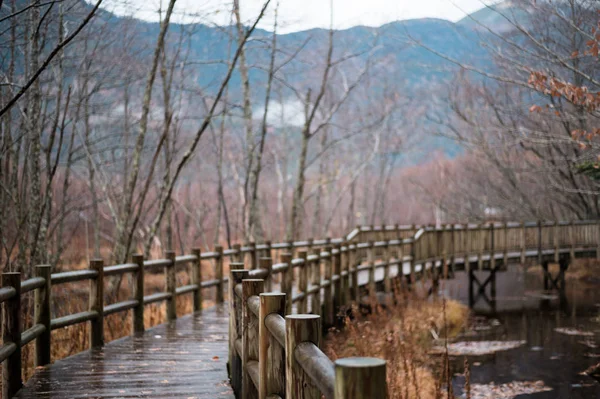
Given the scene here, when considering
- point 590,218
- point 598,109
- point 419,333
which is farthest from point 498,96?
point 598,109

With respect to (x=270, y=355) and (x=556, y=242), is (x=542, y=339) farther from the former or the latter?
(x=270, y=355)

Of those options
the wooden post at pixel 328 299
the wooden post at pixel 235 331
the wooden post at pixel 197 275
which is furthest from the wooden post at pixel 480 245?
the wooden post at pixel 235 331

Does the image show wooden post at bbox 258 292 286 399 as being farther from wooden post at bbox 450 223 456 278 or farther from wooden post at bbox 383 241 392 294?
wooden post at bbox 450 223 456 278

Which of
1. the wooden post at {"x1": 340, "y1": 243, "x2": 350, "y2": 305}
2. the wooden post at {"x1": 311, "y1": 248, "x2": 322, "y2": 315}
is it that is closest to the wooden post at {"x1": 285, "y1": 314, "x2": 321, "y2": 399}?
the wooden post at {"x1": 311, "y1": 248, "x2": 322, "y2": 315}

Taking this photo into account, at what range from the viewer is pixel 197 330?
964cm

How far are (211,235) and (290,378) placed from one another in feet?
146

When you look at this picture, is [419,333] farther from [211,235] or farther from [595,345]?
[211,235]

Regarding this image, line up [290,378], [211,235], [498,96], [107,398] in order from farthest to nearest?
1. [211,235]
2. [498,96]
3. [107,398]
4. [290,378]

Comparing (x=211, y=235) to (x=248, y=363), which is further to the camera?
(x=211, y=235)

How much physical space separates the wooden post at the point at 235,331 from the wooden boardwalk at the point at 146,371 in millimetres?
101

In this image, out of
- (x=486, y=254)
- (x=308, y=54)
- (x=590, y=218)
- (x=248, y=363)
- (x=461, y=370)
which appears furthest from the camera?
(x=308, y=54)

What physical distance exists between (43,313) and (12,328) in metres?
0.94

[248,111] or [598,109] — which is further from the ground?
[248,111]

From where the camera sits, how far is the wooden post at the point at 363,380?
2.16 metres
